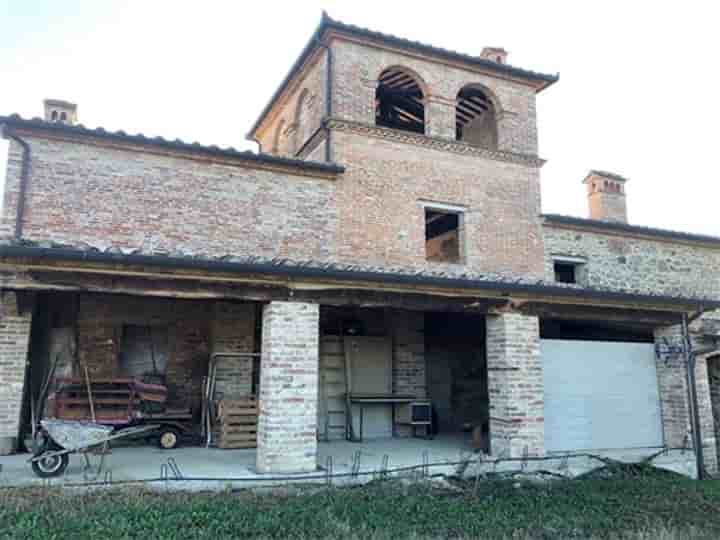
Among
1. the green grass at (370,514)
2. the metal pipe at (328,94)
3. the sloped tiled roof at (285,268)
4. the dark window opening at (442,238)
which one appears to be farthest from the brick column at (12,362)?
the dark window opening at (442,238)

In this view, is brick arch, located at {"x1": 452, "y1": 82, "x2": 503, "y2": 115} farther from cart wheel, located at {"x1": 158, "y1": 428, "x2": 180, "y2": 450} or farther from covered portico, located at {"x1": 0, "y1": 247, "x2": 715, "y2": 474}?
cart wheel, located at {"x1": 158, "y1": 428, "x2": 180, "y2": 450}

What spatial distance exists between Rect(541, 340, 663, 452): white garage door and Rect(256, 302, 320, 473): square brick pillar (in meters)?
3.68

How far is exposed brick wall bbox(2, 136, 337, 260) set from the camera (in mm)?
8930

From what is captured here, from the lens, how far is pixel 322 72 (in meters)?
11.9

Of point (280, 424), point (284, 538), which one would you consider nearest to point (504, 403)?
point (280, 424)

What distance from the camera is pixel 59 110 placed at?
1014 centimetres

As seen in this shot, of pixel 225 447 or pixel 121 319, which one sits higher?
pixel 121 319

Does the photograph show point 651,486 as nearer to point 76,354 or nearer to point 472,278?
point 472,278

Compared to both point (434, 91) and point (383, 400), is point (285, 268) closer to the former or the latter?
point (383, 400)

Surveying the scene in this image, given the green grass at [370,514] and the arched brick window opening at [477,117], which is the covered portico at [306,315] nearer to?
the green grass at [370,514]

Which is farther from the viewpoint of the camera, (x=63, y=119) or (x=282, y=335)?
(x=63, y=119)

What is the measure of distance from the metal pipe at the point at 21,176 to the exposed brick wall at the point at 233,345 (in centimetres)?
317

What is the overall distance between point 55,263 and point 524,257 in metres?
9.16

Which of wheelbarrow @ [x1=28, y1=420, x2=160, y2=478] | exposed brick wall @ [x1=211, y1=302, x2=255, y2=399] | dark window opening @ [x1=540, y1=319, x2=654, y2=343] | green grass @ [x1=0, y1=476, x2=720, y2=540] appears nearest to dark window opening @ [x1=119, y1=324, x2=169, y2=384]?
exposed brick wall @ [x1=211, y1=302, x2=255, y2=399]
